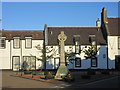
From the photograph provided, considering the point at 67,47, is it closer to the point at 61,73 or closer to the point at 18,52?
the point at 18,52

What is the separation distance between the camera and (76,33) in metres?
37.8

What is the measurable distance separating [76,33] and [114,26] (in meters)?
7.69

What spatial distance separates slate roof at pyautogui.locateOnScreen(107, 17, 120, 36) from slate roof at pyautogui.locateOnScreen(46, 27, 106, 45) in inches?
84.8

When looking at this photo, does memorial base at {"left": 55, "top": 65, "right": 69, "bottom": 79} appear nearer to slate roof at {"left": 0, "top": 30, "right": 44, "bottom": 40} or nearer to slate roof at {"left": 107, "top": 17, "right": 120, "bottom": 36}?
slate roof at {"left": 0, "top": 30, "right": 44, "bottom": 40}

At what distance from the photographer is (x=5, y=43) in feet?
119

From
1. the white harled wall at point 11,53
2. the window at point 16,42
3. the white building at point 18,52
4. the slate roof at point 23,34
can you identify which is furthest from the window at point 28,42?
the window at point 16,42

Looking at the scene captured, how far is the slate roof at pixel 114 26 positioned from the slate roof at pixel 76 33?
2.15 meters

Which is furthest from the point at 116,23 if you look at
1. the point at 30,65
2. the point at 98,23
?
the point at 30,65

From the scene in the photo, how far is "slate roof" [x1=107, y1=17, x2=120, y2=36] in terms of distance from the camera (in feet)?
117

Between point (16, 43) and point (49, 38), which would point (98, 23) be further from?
point (16, 43)

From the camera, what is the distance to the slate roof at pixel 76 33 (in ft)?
118

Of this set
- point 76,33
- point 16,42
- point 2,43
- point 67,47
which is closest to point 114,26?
point 76,33

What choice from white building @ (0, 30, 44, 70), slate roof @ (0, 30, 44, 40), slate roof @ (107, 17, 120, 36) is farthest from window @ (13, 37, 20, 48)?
slate roof @ (107, 17, 120, 36)

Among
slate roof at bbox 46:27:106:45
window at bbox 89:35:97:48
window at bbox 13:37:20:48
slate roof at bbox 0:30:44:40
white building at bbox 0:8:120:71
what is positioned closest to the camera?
white building at bbox 0:8:120:71
